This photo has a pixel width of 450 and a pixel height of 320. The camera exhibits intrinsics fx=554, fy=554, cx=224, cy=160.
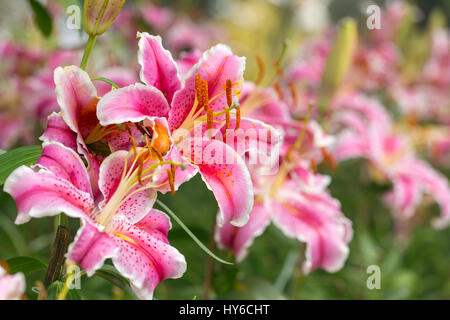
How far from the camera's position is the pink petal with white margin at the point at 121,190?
1.31 ft

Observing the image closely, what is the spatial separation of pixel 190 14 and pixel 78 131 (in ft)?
3.99

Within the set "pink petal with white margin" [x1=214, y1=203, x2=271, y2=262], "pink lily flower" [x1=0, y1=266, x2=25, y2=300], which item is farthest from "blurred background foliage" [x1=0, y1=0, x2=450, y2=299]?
"pink lily flower" [x1=0, y1=266, x2=25, y2=300]

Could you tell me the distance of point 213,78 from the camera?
447 millimetres

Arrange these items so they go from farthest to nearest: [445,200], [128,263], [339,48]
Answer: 1. [445,200]
2. [339,48]
3. [128,263]

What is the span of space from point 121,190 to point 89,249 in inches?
2.4

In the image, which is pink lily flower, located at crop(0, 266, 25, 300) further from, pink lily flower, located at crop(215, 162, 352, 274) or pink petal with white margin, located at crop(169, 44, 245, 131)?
pink lily flower, located at crop(215, 162, 352, 274)

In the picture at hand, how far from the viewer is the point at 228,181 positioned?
1.36ft

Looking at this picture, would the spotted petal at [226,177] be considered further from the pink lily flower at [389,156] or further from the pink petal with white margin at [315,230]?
the pink lily flower at [389,156]

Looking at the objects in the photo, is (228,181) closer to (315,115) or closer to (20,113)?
(315,115)

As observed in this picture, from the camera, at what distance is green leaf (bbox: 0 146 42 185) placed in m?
0.38

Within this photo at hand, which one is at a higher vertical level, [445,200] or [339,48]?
[339,48]

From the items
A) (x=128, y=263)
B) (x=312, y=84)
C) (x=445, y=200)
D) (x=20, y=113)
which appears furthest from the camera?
(x=312, y=84)
